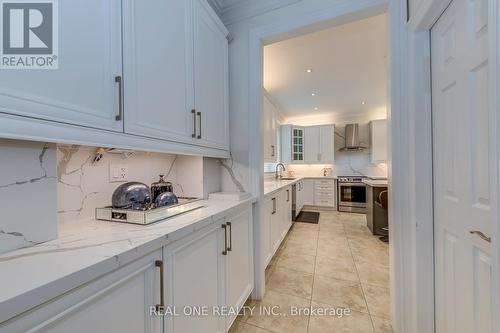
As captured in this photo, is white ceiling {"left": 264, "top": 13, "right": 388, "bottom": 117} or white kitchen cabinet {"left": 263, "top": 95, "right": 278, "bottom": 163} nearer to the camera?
white ceiling {"left": 264, "top": 13, "right": 388, "bottom": 117}

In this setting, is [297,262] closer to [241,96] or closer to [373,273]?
[373,273]

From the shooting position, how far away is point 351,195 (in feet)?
17.1

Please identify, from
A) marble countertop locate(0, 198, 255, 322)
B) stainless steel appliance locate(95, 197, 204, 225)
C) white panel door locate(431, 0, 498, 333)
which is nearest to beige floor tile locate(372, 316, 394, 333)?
white panel door locate(431, 0, 498, 333)

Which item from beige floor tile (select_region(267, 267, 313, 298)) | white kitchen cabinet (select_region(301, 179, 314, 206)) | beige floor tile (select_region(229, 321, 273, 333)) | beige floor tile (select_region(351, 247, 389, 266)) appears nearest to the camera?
beige floor tile (select_region(229, 321, 273, 333))

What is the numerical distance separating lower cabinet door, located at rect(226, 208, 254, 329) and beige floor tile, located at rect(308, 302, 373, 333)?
0.55 metres

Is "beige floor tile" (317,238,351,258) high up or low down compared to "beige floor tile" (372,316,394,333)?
up

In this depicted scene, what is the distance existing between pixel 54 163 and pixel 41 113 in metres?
0.25

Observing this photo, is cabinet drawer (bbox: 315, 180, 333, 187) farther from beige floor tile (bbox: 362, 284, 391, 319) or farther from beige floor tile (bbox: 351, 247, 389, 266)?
beige floor tile (bbox: 362, 284, 391, 319)

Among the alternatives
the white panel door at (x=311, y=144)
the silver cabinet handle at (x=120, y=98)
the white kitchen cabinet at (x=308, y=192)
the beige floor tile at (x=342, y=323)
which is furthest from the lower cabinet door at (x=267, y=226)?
the white panel door at (x=311, y=144)

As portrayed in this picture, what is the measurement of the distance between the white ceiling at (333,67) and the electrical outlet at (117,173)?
7.19 feet

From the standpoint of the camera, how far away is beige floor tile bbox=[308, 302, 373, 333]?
1521 millimetres

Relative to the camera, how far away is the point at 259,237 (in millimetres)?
1882

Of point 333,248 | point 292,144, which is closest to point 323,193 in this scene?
point 292,144

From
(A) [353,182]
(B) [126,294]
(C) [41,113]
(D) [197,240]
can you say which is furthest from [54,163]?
(A) [353,182]
